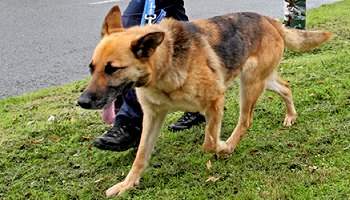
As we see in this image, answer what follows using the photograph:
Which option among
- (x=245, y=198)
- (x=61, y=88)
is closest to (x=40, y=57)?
(x=61, y=88)

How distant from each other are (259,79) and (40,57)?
4.29 metres

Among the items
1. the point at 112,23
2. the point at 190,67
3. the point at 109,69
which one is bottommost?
the point at 190,67

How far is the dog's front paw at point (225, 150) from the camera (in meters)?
3.98

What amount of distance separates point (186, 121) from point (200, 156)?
2.17 feet

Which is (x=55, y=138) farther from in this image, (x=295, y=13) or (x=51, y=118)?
(x=295, y=13)

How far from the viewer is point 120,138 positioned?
4188mm

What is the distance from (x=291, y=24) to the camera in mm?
7125

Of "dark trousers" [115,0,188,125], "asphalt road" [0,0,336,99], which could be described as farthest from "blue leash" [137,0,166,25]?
"asphalt road" [0,0,336,99]

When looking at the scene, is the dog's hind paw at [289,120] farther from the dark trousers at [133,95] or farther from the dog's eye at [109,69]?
the dog's eye at [109,69]

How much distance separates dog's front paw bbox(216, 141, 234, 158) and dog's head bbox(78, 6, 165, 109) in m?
0.95

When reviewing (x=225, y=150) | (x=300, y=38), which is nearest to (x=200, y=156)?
(x=225, y=150)

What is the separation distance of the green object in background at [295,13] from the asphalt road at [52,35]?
2.84 metres

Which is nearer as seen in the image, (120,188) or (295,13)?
(120,188)

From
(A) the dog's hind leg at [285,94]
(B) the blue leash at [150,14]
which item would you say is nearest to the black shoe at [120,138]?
(B) the blue leash at [150,14]
